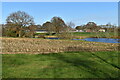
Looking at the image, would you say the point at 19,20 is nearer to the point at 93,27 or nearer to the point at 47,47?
the point at 47,47

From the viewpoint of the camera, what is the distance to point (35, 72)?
4.92 m

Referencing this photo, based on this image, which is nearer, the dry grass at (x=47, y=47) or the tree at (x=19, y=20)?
the dry grass at (x=47, y=47)

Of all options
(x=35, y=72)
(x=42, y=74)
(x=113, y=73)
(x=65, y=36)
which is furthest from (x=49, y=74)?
(x=65, y=36)

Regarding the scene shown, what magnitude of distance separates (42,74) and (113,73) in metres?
2.55

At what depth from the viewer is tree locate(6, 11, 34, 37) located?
34088mm

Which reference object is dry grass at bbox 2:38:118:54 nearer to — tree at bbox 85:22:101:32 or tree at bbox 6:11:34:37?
tree at bbox 6:11:34:37

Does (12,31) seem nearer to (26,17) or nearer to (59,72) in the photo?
(26,17)

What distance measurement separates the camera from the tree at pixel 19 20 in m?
34.1

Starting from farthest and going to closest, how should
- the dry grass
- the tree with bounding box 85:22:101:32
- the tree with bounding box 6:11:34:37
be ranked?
the tree with bounding box 85:22:101:32
the tree with bounding box 6:11:34:37
the dry grass

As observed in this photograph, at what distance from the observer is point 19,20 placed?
3456cm

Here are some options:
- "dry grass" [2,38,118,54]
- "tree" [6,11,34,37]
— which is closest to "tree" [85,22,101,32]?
"tree" [6,11,34,37]

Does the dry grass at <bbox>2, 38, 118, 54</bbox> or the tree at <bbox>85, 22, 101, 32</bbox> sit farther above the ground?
the tree at <bbox>85, 22, 101, 32</bbox>

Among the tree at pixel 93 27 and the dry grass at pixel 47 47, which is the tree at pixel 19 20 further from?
the tree at pixel 93 27

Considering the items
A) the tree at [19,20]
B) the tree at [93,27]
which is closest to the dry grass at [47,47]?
the tree at [19,20]
